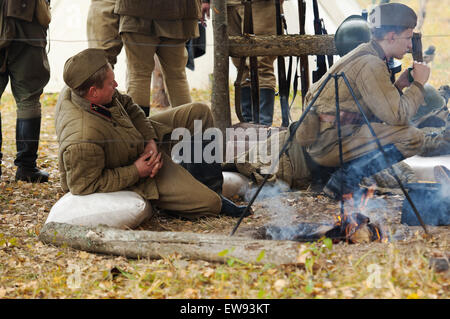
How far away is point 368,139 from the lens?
4.47 m

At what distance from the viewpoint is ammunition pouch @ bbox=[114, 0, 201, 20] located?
5250 millimetres

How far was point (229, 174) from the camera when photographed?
5129 mm

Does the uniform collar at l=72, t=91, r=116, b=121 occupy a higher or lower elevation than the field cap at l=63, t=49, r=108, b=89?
lower

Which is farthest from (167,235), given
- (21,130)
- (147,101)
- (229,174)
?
(21,130)

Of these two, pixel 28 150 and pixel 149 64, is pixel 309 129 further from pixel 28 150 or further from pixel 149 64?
pixel 28 150

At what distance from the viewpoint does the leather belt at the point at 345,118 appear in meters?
4.50

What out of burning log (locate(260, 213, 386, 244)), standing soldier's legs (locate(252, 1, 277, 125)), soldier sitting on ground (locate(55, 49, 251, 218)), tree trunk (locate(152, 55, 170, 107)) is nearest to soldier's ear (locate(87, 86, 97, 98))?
soldier sitting on ground (locate(55, 49, 251, 218))

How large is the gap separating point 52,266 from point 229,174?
6.30ft

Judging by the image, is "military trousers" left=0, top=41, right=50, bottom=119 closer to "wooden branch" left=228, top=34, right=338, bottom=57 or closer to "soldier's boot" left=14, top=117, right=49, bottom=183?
"soldier's boot" left=14, top=117, right=49, bottom=183

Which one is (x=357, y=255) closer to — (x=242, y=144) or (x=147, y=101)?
(x=242, y=144)

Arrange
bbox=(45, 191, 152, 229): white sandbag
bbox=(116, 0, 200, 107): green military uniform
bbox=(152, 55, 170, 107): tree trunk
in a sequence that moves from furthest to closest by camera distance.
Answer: bbox=(152, 55, 170, 107): tree trunk, bbox=(116, 0, 200, 107): green military uniform, bbox=(45, 191, 152, 229): white sandbag

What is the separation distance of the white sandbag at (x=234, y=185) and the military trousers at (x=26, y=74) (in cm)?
189

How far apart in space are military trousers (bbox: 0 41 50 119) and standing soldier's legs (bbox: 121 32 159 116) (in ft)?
2.55
